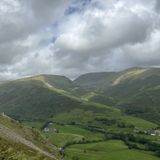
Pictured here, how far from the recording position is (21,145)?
579 feet

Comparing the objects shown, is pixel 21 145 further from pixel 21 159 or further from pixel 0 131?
pixel 21 159

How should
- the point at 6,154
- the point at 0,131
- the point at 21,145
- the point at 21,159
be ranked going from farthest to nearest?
1. the point at 0,131
2. the point at 21,145
3. the point at 6,154
4. the point at 21,159

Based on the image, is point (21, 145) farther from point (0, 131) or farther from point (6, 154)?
point (6, 154)

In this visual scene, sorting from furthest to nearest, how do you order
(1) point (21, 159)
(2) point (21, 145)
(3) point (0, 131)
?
(3) point (0, 131), (2) point (21, 145), (1) point (21, 159)

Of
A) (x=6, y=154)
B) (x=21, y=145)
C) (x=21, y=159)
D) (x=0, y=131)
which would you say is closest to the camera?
(x=21, y=159)

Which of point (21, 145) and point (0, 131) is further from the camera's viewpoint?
point (0, 131)

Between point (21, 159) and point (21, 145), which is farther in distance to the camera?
point (21, 145)

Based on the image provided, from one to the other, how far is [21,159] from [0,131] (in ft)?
449

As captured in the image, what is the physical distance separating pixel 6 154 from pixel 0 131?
132 m

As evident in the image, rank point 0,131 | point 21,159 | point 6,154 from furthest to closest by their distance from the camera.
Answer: point 0,131, point 6,154, point 21,159

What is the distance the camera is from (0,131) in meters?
188

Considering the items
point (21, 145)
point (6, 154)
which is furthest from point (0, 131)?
point (6, 154)

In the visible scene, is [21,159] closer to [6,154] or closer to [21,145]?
[6,154]

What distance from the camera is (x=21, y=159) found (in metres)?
56.3
